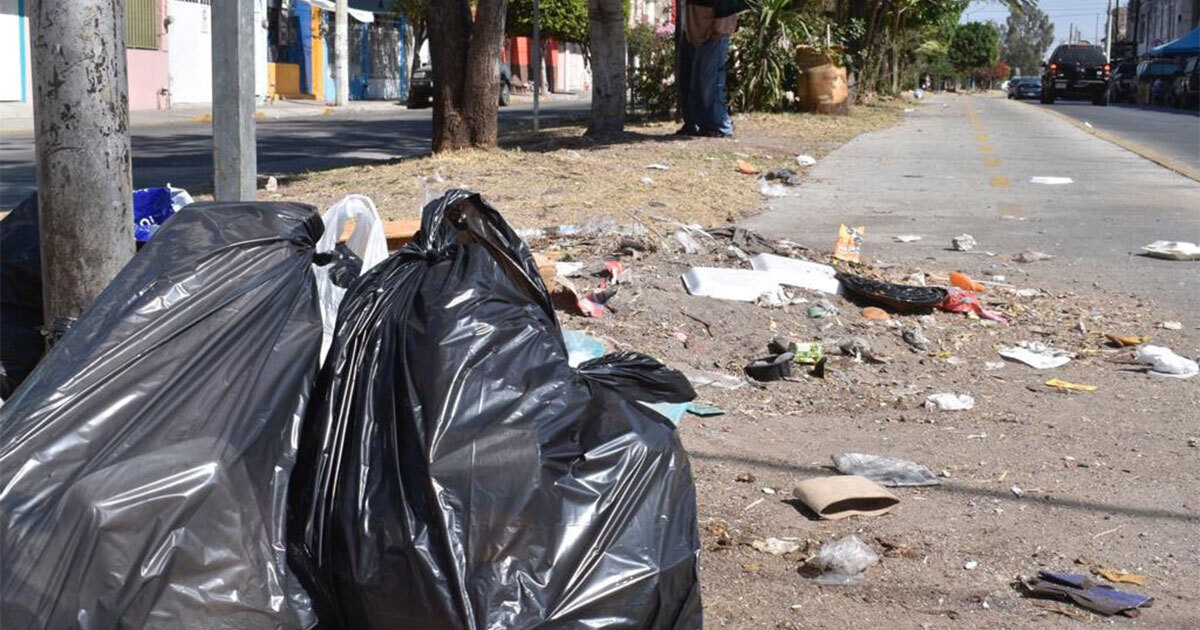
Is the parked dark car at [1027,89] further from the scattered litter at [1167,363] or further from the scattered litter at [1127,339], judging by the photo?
the scattered litter at [1167,363]

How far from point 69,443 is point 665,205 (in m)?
6.26

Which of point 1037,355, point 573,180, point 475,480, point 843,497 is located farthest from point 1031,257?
point 475,480

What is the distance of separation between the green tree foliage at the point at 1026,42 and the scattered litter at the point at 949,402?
135258 millimetres

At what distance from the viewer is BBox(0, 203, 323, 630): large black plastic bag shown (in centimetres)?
200

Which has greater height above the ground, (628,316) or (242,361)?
(242,361)

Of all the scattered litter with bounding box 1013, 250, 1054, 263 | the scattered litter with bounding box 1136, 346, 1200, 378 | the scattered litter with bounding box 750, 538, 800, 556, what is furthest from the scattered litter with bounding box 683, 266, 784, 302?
the scattered litter with bounding box 750, 538, 800, 556

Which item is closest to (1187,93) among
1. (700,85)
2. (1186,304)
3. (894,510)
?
(700,85)

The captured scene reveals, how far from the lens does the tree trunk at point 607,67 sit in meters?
14.2

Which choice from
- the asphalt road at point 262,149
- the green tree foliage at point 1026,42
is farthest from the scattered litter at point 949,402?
the green tree foliage at point 1026,42

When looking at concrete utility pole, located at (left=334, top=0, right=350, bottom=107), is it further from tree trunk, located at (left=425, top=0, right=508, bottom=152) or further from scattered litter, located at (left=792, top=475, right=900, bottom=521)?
scattered litter, located at (left=792, top=475, right=900, bottom=521)

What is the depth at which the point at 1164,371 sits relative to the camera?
15.7ft

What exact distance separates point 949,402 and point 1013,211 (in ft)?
17.2

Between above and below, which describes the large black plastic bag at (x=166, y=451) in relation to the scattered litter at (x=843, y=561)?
above

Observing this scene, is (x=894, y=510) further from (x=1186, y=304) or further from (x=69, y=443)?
(x=1186, y=304)
